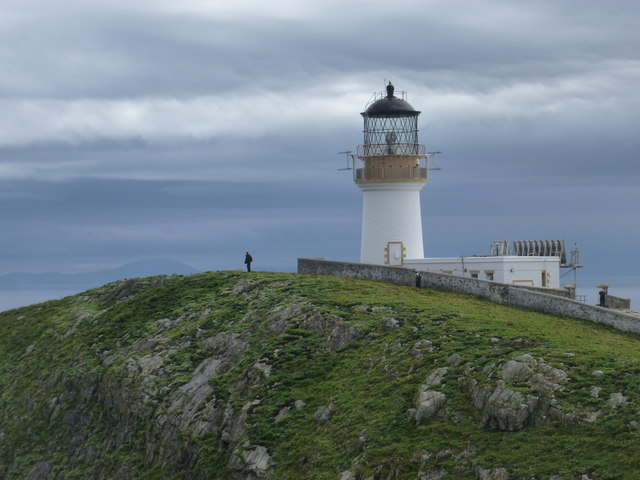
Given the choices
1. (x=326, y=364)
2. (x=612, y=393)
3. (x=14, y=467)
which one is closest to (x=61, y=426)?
(x=14, y=467)

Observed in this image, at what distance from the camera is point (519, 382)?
3173 centimetres

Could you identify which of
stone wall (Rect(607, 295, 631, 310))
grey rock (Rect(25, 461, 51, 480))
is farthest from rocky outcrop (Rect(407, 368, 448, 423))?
stone wall (Rect(607, 295, 631, 310))

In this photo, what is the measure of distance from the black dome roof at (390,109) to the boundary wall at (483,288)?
12.9 metres

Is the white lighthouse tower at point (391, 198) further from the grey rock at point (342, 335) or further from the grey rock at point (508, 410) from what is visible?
the grey rock at point (508, 410)

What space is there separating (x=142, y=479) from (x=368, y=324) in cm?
1199

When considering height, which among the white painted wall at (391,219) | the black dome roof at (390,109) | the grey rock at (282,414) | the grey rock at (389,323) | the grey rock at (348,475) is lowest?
the grey rock at (348,475)

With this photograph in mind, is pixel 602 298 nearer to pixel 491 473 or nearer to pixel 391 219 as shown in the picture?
pixel 391 219

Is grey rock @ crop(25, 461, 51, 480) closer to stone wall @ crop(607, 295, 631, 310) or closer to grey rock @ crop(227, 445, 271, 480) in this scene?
grey rock @ crop(227, 445, 271, 480)

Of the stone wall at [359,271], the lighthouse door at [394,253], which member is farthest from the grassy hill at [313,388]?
the lighthouse door at [394,253]

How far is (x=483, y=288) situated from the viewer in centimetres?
5134

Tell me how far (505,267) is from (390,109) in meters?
15.3

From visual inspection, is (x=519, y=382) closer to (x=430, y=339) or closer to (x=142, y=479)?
(x=430, y=339)

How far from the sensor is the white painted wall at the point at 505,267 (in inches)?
2489

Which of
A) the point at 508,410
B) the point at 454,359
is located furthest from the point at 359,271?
the point at 508,410
